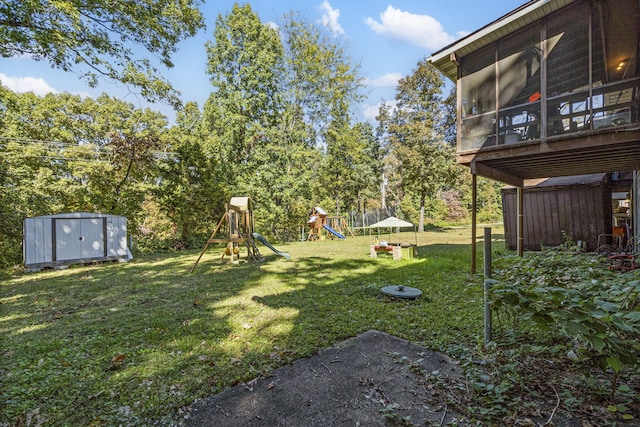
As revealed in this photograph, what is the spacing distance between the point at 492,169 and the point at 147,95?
9.94m

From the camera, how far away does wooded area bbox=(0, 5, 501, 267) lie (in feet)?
38.6

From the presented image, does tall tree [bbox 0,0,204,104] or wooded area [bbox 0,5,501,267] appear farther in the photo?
wooded area [bbox 0,5,501,267]

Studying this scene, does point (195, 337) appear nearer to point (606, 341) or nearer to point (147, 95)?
point (606, 341)

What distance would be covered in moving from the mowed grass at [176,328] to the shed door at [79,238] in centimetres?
175

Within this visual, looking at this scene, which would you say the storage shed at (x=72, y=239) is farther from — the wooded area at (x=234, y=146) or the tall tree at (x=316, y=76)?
the tall tree at (x=316, y=76)

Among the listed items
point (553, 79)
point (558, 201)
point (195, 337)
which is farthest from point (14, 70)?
point (558, 201)

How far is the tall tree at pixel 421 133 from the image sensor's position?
18.6 meters

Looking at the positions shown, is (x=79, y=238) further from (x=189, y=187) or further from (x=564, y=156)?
(x=564, y=156)

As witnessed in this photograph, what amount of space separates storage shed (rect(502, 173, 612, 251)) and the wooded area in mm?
9168

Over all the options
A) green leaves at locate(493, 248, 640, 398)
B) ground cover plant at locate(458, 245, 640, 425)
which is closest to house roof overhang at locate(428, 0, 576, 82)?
ground cover plant at locate(458, 245, 640, 425)

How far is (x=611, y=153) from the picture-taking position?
5652mm

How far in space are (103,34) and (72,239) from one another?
6061 mm

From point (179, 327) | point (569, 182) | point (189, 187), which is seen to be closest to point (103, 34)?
point (189, 187)

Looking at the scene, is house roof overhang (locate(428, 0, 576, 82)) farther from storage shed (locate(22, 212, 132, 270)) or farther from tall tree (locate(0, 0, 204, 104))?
storage shed (locate(22, 212, 132, 270))
